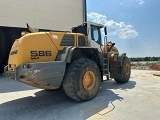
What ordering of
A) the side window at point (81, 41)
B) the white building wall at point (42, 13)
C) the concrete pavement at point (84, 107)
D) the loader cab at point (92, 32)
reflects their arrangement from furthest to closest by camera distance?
the white building wall at point (42, 13) < the loader cab at point (92, 32) < the side window at point (81, 41) < the concrete pavement at point (84, 107)

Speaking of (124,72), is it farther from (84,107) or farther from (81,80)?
(84,107)

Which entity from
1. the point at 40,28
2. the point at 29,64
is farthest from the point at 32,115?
the point at 40,28

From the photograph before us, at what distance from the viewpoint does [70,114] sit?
189 inches

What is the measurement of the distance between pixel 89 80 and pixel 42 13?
952 cm

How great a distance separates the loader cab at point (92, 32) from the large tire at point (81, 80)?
4.28 feet

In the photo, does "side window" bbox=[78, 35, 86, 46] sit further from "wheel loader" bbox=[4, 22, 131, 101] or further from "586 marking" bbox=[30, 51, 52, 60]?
"586 marking" bbox=[30, 51, 52, 60]

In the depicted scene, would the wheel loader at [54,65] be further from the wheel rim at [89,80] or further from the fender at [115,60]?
the fender at [115,60]

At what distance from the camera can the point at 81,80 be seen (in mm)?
5594

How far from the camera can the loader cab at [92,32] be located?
717 cm

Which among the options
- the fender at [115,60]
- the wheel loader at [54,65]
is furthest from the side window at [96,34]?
the fender at [115,60]

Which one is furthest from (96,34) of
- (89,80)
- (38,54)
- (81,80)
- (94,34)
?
(38,54)

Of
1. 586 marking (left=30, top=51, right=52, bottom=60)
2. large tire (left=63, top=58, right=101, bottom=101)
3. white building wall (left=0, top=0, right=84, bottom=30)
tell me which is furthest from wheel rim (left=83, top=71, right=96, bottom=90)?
white building wall (left=0, top=0, right=84, bottom=30)

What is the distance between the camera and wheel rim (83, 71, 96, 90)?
5807mm

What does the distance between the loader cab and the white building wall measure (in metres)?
6.78
